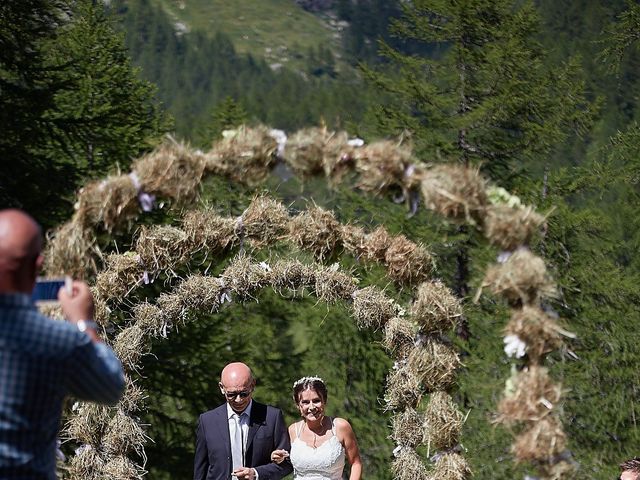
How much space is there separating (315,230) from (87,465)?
2.43 metres

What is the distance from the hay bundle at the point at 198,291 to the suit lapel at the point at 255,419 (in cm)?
192

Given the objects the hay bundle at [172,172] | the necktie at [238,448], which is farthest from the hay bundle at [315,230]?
the hay bundle at [172,172]

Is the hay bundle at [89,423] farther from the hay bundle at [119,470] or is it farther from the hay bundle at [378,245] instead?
the hay bundle at [378,245]

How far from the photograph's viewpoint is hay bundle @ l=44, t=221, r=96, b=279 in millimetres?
4809

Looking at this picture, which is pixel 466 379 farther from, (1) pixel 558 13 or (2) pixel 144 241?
(1) pixel 558 13

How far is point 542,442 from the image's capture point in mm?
4359

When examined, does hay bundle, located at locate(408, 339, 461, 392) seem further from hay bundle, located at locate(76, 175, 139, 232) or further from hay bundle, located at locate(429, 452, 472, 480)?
hay bundle, located at locate(76, 175, 139, 232)

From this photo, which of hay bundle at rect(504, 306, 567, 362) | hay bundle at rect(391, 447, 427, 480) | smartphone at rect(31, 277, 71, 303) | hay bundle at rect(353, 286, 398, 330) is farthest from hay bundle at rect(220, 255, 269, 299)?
smartphone at rect(31, 277, 71, 303)

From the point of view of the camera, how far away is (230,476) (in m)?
5.68

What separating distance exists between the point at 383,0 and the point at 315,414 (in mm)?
166983

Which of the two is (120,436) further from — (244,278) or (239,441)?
(244,278)

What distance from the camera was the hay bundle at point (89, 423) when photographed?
668 centimetres

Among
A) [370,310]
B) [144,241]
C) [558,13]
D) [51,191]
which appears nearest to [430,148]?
[51,191]

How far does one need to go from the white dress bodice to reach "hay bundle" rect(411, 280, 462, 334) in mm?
957
